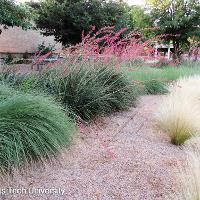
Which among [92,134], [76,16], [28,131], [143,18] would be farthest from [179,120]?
[143,18]

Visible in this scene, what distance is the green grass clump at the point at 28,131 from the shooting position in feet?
10.5

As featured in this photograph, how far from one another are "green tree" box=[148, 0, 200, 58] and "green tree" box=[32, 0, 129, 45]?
1.95m

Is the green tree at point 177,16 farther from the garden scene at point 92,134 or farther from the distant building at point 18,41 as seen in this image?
the garden scene at point 92,134

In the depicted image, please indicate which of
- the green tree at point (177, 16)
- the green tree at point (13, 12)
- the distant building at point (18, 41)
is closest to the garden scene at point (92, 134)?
the green tree at point (13, 12)

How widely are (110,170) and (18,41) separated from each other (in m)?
22.2

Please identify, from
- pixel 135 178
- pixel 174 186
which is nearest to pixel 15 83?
pixel 135 178

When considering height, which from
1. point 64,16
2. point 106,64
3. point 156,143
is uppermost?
point 64,16

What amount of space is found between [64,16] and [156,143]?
48.2 ft

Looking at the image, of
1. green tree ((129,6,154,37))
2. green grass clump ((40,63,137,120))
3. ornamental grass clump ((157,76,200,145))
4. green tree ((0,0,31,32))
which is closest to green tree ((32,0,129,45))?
green tree ((129,6,154,37))

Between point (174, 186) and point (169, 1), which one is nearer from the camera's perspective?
point (174, 186)

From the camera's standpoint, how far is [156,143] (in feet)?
15.0

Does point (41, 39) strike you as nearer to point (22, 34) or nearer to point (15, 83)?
point (22, 34)

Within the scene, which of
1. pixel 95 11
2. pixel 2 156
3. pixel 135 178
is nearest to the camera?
pixel 2 156

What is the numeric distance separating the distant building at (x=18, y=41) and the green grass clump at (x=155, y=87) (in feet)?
48.2
